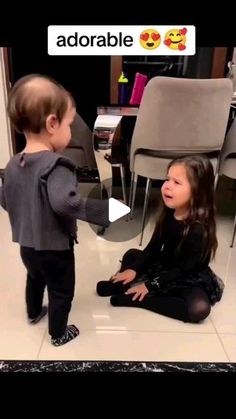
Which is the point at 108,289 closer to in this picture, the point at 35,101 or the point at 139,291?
the point at 139,291

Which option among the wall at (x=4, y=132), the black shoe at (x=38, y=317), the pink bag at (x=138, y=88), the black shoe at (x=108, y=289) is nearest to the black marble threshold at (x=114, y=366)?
the black shoe at (x=38, y=317)

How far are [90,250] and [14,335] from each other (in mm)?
447

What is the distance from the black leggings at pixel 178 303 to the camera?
3.07 ft

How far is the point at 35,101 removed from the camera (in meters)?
0.66

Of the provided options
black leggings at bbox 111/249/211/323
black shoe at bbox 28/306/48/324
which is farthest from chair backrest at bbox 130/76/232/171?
black shoe at bbox 28/306/48/324

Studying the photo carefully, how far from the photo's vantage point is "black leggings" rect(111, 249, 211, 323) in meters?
0.94

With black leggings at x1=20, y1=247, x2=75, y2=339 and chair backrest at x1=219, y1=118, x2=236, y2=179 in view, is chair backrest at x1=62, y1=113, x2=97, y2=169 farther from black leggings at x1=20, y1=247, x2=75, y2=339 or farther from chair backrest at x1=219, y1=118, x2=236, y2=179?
black leggings at x1=20, y1=247, x2=75, y2=339

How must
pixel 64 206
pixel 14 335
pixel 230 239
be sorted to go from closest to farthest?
1. pixel 64 206
2. pixel 14 335
3. pixel 230 239

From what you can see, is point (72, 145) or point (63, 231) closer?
point (63, 231)

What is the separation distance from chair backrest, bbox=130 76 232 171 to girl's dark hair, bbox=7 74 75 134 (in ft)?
1.71

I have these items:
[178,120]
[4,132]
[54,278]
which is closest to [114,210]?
[54,278]

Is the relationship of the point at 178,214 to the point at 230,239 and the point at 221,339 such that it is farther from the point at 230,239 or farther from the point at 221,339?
the point at 230,239

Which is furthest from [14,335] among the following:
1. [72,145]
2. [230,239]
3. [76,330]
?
[230,239]

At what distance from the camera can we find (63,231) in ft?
2.48
